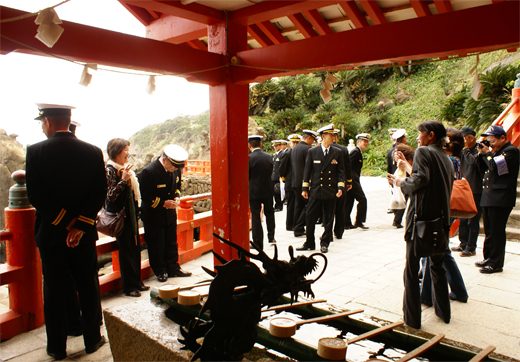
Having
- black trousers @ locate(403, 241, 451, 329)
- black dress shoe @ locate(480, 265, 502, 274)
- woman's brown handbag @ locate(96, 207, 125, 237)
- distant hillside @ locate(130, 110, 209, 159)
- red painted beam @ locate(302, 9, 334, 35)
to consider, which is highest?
distant hillside @ locate(130, 110, 209, 159)

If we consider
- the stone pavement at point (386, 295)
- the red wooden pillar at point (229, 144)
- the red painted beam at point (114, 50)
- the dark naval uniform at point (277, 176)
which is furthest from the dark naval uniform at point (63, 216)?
the dark naval uniform at point (277, 176)

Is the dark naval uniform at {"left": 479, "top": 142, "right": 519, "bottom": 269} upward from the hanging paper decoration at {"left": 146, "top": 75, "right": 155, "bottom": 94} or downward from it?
downward

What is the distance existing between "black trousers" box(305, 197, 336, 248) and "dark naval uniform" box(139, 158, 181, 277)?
225 cm

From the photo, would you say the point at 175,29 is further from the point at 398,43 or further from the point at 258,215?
the point at 258,215

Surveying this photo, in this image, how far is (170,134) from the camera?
36719 millimetres

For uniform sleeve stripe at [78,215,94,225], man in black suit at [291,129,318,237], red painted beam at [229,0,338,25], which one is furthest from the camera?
man in black suit at [291,129,318,237]

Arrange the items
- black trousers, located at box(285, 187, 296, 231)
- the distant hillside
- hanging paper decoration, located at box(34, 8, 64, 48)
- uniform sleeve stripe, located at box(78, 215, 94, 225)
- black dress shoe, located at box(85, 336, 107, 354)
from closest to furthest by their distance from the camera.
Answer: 1. hanging paper decoration, located at box(34, 8, 64, 48)
2. uniform sleeve stripe, located at box(78, 215, 94, 225)
3. black dress shoe, located at box(85, 336, 107, 354)
4. black trousers, located at box(285, 187, 296, 231)
5. the distant hillside

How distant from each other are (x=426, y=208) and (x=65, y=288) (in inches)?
116

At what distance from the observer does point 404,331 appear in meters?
1.81

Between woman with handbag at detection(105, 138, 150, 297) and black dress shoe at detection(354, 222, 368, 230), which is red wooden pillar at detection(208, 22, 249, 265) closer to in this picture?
woman with handbag at detection(105, 138, 150, 297)

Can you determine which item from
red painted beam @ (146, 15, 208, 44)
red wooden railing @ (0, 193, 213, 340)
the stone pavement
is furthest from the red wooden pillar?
red wooden railing @ (0, 193, 213, 340)

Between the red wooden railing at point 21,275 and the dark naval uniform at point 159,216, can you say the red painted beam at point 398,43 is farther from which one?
the red wooden railing at point 21,275

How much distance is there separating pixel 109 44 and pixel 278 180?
24.1 feet

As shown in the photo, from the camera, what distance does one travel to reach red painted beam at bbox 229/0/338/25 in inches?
138
